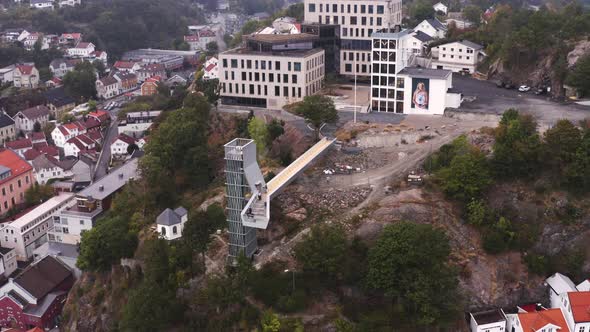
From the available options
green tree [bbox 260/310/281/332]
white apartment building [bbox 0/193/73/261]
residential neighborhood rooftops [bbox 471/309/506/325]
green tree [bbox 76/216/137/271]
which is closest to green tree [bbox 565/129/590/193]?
residential neighborhood rooftops [bbox 471/309/506/325]

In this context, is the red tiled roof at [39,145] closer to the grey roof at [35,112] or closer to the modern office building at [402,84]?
the grey roof at [35,112]

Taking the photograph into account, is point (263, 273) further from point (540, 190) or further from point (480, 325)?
point (540, 190)

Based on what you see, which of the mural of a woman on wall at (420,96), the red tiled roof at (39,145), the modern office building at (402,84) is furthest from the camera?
the red tiled roof at (39,145)

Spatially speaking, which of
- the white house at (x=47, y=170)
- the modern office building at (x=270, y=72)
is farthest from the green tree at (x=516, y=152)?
the white house at (x=47, y=170)

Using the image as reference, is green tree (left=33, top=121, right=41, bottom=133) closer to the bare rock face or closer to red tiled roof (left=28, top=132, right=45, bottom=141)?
red tiled roof (left=28, top=132, right=45, bottom=141)

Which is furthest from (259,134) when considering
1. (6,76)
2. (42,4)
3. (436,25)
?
(42,4)

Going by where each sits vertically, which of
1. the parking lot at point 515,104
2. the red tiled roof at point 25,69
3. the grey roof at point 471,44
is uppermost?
the grey roof at point 471,44

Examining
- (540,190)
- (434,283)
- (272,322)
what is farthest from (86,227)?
(540,190)
